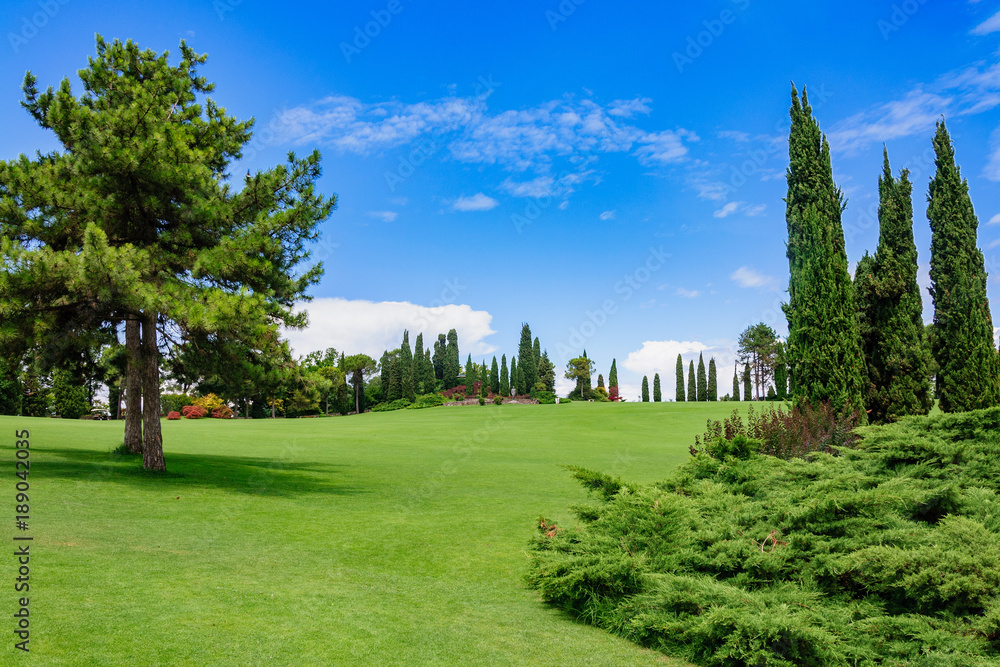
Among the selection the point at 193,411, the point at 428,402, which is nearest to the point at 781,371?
the point at 193,411

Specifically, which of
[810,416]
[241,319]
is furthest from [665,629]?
[810,416]

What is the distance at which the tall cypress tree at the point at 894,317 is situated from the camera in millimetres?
18531

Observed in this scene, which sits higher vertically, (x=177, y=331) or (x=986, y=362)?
(x=177, y=331)

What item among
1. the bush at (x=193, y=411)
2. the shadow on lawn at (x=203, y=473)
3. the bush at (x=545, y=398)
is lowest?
the bush at (x=545, y=398)

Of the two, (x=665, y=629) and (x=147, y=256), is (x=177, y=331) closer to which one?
(x=147, y=256)

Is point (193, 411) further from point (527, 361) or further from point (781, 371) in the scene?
point (781, 371)

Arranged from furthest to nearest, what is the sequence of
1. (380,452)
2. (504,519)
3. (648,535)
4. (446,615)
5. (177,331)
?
1. (380,452)
2. (177,331)
3. (504,519)
4. (648,535)
5. (446,615)

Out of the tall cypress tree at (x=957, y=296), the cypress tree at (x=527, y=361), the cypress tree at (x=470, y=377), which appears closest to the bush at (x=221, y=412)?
the cypress tree at (x=470, y=377)

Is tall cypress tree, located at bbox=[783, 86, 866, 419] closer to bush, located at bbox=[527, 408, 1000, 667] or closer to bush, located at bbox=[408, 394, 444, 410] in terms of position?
bush, located at bbox=[527, 408, 1000, 667]

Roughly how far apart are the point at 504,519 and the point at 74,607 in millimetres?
6358

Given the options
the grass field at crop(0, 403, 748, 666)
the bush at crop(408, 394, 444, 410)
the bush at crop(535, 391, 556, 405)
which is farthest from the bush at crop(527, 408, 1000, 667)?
the bush at crop(535, 391, 556, 405)

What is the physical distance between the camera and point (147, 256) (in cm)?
1263

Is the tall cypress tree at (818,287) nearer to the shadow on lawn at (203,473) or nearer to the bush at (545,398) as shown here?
the shadow on lawn at (203,473)

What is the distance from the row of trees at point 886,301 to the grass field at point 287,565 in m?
6.02
